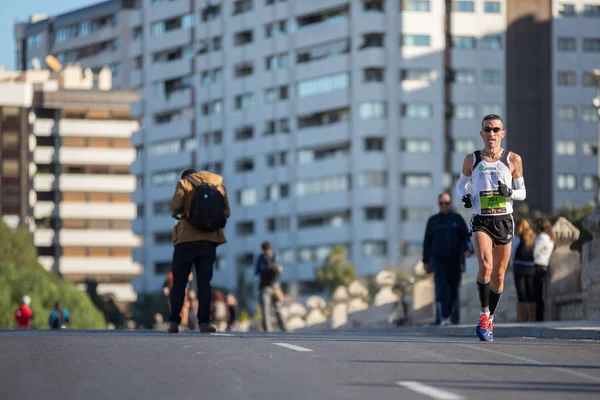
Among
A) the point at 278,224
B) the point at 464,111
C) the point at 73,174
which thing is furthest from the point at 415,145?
the point at 73,174

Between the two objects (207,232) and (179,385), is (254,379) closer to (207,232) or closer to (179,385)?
(179,385)

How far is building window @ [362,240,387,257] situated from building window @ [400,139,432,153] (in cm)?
715

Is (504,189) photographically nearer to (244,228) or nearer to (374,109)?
(374,109)

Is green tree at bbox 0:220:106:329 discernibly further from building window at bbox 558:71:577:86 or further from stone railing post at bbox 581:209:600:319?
stone railing post at bbox 581:209:600:319

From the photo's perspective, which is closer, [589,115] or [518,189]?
[518,189]

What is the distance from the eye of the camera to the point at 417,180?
111312 mm

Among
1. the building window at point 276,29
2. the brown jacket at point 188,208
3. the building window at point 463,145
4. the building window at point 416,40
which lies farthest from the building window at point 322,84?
the brown jacket at point 188,208

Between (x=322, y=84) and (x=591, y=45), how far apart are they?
1944 centimetres

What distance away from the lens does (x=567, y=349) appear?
546 inches

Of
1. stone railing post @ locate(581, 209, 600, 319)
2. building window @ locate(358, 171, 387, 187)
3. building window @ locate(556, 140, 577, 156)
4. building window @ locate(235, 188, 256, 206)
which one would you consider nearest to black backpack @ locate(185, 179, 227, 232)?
stone railing post @ locate(581, 209, 600, 319)

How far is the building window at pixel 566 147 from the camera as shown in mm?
113312

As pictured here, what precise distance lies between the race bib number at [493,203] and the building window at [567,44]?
99953mm

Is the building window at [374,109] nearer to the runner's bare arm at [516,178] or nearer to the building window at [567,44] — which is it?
the building window at [567,44]

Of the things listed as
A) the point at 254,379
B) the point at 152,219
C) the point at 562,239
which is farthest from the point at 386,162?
the point at 254,379
